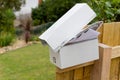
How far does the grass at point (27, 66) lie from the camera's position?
4.82 m

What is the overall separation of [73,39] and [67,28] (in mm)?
96

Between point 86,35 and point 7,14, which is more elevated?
point 86,35

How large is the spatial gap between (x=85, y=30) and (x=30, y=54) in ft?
16.6

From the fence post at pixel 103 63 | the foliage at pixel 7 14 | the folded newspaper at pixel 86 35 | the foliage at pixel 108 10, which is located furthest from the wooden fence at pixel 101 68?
the foliage at pixel 7 14

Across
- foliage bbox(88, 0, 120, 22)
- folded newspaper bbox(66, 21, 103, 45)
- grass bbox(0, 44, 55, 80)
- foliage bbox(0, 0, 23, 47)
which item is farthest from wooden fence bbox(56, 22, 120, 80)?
foliage bbox(0, 0, 23, 47)

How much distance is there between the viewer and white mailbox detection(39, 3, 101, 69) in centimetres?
158

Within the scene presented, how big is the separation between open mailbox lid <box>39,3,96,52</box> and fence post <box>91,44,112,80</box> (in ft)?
0.93

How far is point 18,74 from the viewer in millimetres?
5000

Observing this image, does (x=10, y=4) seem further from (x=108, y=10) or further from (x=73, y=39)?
(x=73, y=39)

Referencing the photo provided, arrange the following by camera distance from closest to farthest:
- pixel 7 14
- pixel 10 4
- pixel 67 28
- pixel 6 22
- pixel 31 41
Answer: pixel 67 28 < pixel 31 41 < pixel 6 22 < pixel 7 14 < pixel 10 4

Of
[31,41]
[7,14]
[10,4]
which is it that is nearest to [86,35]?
[31,41]

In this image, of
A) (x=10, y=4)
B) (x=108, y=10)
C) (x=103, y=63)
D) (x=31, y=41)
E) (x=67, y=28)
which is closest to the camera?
(x=67, y=28)

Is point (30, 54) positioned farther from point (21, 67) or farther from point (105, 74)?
point (105, 74)

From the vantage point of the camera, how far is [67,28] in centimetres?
160
